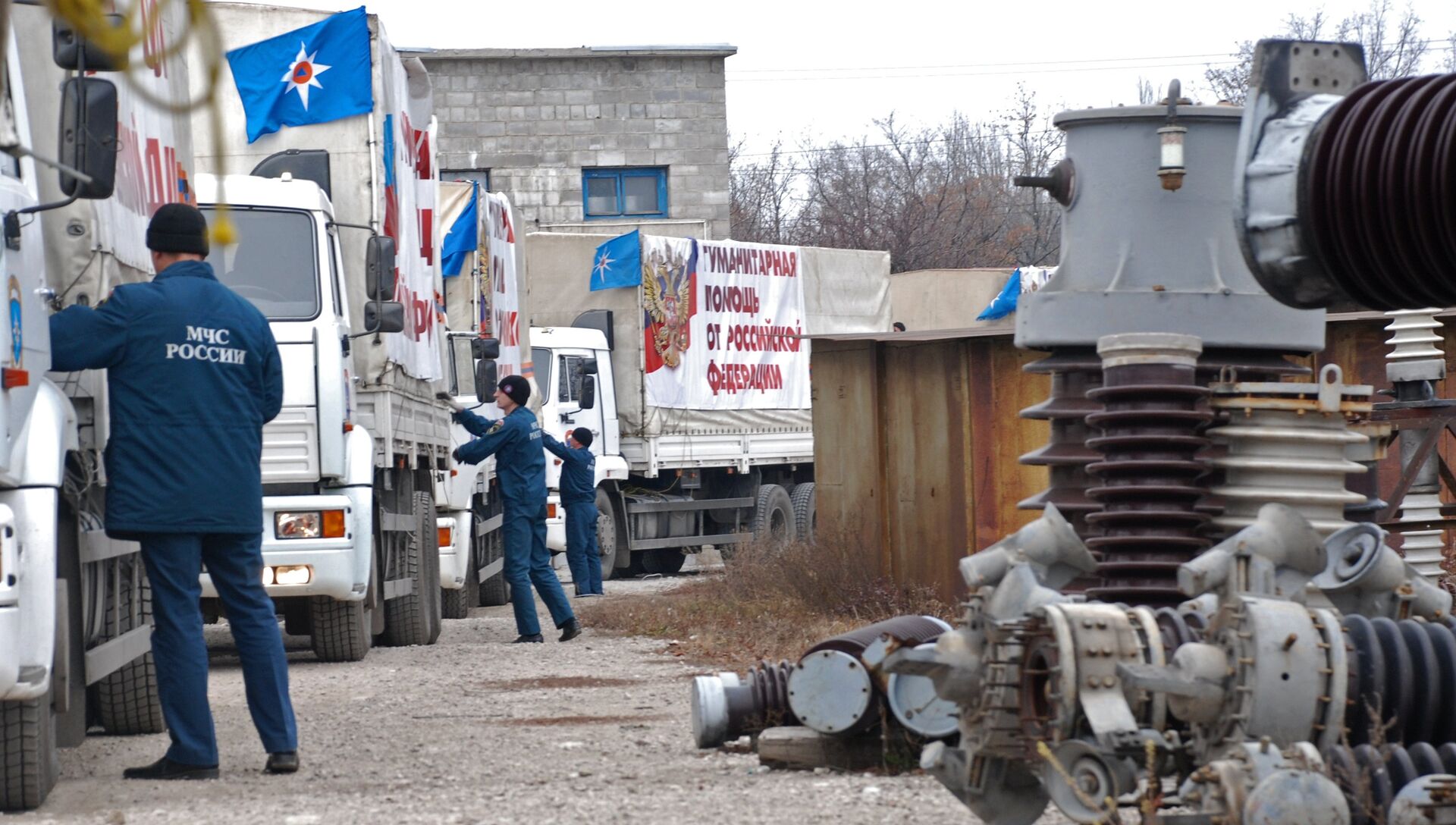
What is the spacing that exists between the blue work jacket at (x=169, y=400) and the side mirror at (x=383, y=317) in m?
4.85

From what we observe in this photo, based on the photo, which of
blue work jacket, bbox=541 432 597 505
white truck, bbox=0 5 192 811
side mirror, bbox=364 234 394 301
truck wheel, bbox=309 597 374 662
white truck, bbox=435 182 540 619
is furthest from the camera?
blue work jacket, bbox=541 432 597 505

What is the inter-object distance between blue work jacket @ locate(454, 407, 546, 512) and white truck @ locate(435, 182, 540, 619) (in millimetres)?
1412

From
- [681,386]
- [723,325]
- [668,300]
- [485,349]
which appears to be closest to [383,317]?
[485,349]

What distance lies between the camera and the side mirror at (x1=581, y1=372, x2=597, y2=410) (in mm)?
21469

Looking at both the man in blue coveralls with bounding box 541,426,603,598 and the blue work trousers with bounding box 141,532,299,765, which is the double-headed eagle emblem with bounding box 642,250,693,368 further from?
the blue work trousers with bounding box 141,532,299,765

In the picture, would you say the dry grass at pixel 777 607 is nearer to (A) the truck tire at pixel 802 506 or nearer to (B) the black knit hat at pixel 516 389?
(B) the black knit hat at pixel 516 389

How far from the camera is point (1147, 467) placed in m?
5.89

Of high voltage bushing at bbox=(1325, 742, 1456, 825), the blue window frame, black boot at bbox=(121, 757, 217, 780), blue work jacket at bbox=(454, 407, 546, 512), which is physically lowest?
black boot at bbox=(121, 757, 217, 780)

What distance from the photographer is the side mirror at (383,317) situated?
1177cm

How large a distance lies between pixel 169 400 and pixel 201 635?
2.72 ft

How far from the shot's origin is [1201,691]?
15.0 feet

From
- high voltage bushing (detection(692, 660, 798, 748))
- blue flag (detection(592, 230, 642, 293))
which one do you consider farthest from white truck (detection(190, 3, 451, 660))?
blue flag (detection(592, 230, 642, 293))

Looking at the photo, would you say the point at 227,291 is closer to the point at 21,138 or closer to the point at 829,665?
the point at 21,138

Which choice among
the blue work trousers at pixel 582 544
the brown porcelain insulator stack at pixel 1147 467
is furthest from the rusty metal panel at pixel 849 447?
the brown porcelain insulator stack at pixel 1147 467
